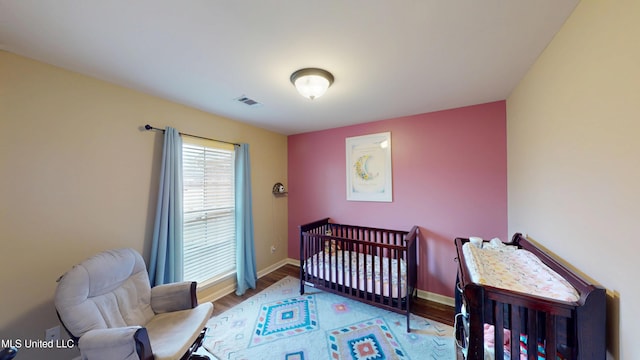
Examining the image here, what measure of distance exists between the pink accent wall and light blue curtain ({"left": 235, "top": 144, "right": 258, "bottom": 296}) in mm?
1415

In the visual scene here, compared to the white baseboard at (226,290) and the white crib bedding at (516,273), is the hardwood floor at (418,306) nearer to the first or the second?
the white baseboard at (226,290)

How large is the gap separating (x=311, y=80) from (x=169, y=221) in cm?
200

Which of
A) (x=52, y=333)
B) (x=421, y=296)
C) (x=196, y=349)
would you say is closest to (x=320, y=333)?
(x=196, y=349)

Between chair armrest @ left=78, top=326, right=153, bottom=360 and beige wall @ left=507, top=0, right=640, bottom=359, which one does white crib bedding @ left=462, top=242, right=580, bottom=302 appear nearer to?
beige wall @ left=507, top=0, right=640, bottom=359

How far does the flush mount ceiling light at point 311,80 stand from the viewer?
65.1 inches

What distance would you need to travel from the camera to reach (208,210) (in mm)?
2688

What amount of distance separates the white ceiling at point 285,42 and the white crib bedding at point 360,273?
1908 mm

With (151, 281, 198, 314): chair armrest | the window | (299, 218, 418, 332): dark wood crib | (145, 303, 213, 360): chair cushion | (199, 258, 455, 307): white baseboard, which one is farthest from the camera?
(199, 258, 455, 307): white baseboard

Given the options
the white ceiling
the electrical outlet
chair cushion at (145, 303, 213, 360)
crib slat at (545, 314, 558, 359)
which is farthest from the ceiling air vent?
crib slat at (545, 314, 558, 359)

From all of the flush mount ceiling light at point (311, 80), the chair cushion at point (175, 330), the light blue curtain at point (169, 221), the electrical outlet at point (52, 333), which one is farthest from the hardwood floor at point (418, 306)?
the flush mount ceiling light at point (311, 80)

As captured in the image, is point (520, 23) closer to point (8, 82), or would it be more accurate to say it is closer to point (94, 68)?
point (94, 68)

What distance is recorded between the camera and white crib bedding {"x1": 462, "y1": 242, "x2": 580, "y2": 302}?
1008 mm

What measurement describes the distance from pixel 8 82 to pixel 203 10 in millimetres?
1559

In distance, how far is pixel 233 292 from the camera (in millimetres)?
2873
